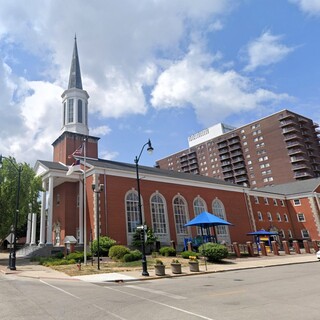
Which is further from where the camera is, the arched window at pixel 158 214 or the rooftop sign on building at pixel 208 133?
the rooftop sign on building at pixel 208 133

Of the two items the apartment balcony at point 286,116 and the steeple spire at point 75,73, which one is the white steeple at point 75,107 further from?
the apartment balcony at point 286,116

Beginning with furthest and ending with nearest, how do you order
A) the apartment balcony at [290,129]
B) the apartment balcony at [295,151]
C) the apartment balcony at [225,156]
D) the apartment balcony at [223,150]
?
the apartment balcony at [223,150] → the apartment balcony at [225,156] → the apartment balcony at [290,129] → the apartment balcony at [295,151]

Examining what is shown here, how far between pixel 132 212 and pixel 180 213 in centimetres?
818

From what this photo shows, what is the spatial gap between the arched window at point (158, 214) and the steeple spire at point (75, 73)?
71.3 feet

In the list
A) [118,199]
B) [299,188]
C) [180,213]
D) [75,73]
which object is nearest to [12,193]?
[118,199]

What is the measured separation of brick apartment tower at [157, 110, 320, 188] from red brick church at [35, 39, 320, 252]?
36573 mm

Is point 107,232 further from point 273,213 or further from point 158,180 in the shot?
point 273,213

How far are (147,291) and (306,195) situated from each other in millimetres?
55408

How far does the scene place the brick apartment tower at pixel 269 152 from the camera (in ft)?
300

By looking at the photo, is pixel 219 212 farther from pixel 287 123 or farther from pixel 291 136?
pixel 287 123

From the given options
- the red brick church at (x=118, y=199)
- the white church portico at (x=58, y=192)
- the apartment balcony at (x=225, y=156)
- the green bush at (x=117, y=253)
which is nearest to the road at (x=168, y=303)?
the green bush at (x=117, y=253)

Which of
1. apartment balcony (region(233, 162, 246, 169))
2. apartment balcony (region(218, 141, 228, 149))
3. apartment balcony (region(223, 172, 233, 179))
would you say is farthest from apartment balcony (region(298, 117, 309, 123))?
apartment balcony (region(223, 172, 233, 179))

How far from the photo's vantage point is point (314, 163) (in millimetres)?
93438

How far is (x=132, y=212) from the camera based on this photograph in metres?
→ 35.2
